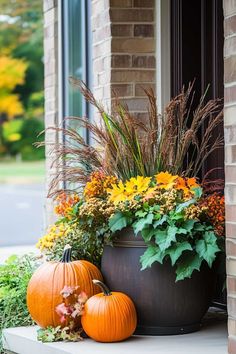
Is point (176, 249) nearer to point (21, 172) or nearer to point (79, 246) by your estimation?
point (79, 246)

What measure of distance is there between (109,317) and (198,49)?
1.98 m

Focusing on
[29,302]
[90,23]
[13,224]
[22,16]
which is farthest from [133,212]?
[22,16]

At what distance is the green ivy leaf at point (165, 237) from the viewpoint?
4.02 meters

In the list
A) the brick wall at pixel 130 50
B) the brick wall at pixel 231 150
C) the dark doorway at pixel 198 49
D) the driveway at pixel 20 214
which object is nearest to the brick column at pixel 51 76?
the brick wall at pixel 130 50

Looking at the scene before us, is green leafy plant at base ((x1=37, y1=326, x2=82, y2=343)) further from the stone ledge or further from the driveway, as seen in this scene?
the driveway

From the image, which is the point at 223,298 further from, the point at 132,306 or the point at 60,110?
the point at 60,110

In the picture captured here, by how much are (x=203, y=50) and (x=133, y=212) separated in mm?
1391

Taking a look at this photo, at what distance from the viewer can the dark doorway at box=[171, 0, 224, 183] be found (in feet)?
16.4

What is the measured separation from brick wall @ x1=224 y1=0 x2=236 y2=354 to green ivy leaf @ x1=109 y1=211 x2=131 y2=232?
747 millimetres

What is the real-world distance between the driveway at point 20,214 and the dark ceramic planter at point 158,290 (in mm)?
5733

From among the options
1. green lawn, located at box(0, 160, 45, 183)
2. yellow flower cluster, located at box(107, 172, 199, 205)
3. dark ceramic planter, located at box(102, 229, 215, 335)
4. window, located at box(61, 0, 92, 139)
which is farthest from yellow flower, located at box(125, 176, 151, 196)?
green lawn, located at box(0, 160, 45, 183)

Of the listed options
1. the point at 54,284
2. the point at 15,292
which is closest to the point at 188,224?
Answer: the point at 54,284

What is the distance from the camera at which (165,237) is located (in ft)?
13.4

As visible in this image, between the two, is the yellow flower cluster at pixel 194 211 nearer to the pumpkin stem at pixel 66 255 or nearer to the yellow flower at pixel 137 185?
the yellow flower at pixel 137 185
